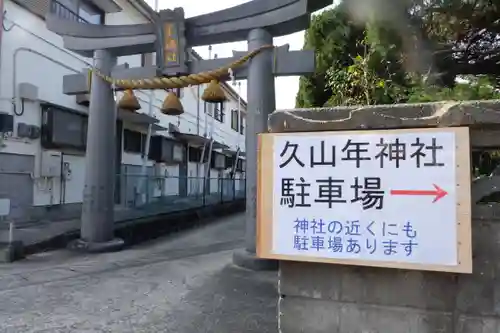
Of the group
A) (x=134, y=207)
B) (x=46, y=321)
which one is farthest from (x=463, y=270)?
(x=134, y=207)

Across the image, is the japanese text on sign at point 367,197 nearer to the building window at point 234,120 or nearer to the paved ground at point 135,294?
the paved ground at point 135,294

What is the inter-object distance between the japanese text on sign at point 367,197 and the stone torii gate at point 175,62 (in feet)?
12.4

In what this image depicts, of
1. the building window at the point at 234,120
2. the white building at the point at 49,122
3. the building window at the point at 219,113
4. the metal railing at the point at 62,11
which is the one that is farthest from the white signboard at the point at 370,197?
the building window at the point at 234,120

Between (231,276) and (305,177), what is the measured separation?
11.7ft

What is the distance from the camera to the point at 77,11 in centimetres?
1150

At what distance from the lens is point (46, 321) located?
169 inches

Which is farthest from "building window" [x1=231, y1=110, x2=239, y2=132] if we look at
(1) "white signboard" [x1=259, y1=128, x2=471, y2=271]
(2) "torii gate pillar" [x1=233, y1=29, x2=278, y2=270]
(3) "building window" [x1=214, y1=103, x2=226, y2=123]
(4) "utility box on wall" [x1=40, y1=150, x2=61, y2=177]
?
(1) "white signboard" [x1=259, y1=128, x2=471, y2=271]

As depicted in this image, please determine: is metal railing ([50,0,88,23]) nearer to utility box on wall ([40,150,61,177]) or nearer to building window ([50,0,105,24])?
building window ([50,0,105,24])

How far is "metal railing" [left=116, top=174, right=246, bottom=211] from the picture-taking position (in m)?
11.1

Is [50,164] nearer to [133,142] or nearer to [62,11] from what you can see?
[62,11]

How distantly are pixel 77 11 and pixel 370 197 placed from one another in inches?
436

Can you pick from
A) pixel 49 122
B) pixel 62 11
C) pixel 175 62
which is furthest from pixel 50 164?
pixel 175 62

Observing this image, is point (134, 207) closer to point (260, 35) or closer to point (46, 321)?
point (260, 35)

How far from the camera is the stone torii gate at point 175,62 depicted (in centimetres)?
691
